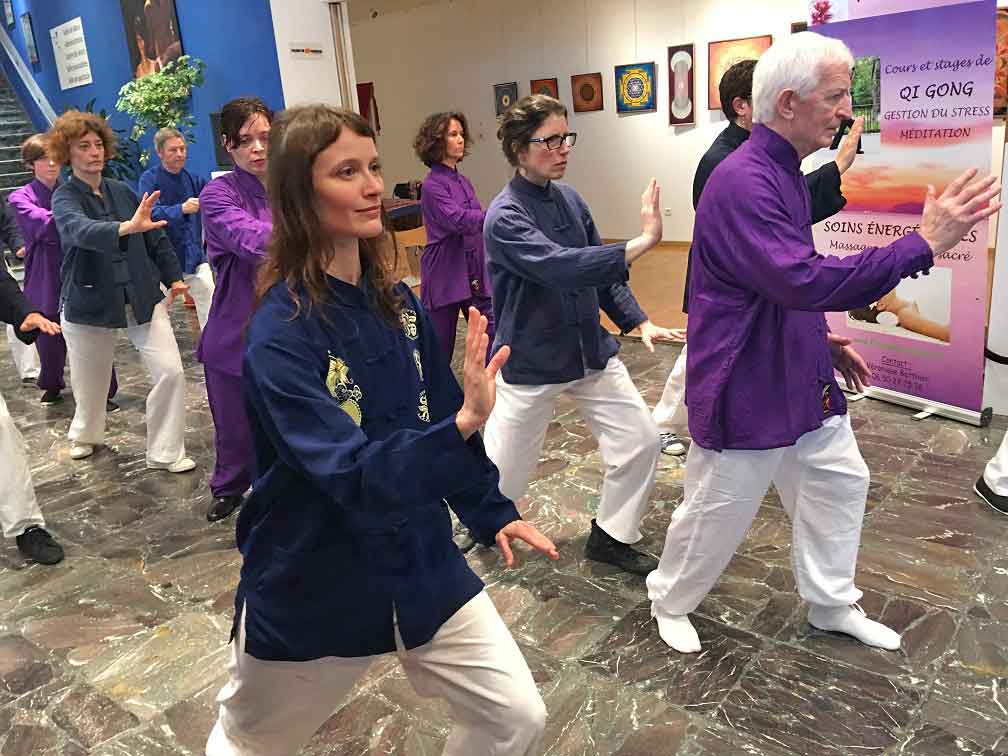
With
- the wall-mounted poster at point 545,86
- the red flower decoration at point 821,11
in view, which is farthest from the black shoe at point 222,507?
the wall-mounted poster at point 545,86

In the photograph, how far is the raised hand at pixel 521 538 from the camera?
177cm

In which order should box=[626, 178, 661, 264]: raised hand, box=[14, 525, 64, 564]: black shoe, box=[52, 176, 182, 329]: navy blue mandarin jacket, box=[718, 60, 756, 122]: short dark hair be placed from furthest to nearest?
box=[52, 176, 182, 329]: navy blue mandarin jacket, box=[14, 525, 64, 564]: black shoe, box=[718, 60, 756, 122]: short dark hair, box=[626, 178, 661, 264]: raised hand

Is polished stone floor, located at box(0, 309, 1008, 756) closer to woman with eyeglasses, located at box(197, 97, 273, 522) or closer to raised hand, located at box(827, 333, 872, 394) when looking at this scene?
woman with eyeglasses, located at box(197, 97, 273, 522)

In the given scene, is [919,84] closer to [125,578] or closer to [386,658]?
[386,658]

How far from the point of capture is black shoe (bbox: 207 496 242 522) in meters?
4.13

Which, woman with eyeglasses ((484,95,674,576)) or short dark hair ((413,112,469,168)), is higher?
short dark hair ((413,112,469,168))

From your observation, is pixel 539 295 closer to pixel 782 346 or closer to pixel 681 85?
pixel 782 346

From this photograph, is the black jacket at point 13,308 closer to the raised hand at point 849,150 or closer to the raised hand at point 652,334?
the raised hand at point 652,334

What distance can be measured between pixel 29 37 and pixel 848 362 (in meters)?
13.7

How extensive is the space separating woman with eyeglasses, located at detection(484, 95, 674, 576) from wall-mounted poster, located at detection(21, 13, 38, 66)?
12405 millimetres

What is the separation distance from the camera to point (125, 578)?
3.64 metres

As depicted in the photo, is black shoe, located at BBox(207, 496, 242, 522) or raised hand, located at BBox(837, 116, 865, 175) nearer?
raised hand, located at BBox(837, 116, 865, 175)

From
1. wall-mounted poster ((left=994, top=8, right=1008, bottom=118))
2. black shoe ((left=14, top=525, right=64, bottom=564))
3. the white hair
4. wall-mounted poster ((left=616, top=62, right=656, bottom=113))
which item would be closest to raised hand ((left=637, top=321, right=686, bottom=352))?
the white hair

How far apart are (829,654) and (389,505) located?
1.88 meters
